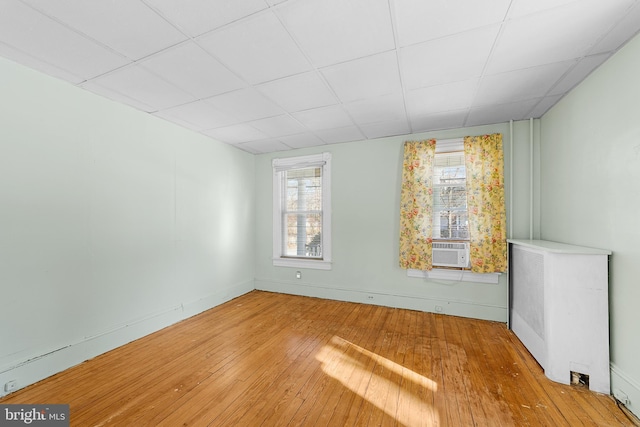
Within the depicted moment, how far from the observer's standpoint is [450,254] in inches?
135

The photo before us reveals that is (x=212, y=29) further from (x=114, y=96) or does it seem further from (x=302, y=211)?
(x=302, y=211)

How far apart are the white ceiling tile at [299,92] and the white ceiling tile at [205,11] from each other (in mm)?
712

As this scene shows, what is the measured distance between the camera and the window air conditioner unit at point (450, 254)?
3398 mm

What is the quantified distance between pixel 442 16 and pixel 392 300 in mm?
3328

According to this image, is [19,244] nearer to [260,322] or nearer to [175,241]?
[175,241]

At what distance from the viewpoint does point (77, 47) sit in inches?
70.2

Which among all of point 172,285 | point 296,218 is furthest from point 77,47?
point 296,218

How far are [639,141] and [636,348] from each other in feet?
4.56

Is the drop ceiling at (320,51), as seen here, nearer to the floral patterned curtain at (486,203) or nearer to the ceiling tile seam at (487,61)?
the ceiling tile seam at (487,61)

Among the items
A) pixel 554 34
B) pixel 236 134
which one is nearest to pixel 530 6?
pixel 554 34

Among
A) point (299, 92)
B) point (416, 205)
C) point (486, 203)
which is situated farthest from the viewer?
point (416, 205)

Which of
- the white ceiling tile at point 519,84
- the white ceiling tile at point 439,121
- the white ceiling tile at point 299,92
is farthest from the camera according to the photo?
the white ceiling tile at point 439,121

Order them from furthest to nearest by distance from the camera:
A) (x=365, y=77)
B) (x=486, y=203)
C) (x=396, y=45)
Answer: (x=486, y=203), (x=365, y=77), (x=396, y=45)

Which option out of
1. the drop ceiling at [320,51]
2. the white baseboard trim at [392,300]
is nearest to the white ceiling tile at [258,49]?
the drop ceiling at [320,51]
